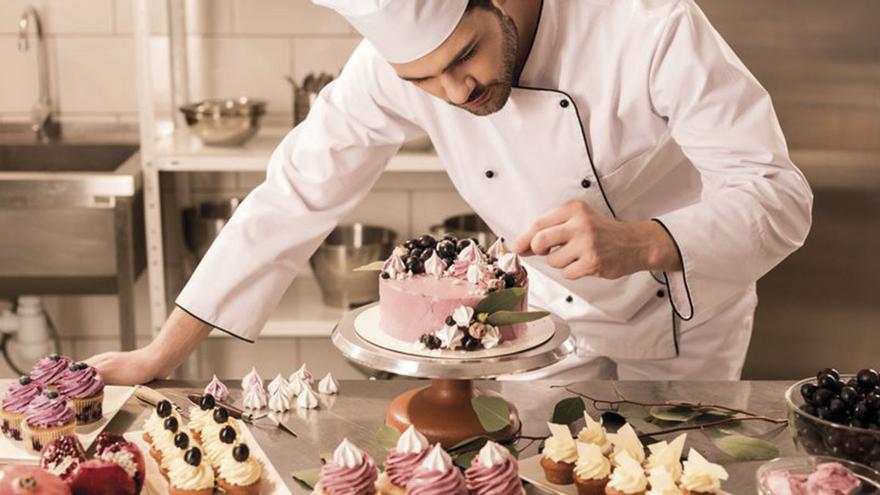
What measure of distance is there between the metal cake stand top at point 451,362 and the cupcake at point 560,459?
0.36 feet

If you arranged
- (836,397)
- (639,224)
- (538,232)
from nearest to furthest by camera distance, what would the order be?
(836,397) → (538,232) → (639,224)

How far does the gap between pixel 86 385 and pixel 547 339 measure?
710 millimetres

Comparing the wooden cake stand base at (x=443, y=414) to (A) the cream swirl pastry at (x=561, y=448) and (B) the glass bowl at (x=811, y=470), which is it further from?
(B) the glass bowl at (x=811, y=470)

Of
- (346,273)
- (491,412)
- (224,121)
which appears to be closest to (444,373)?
(491,412)

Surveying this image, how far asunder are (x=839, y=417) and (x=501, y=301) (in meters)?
0.49

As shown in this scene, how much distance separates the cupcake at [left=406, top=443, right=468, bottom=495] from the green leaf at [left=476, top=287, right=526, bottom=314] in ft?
0.92

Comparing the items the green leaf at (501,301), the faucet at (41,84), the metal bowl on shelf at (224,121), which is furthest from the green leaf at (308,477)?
the faucet at (41,84)

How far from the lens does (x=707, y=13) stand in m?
3.07

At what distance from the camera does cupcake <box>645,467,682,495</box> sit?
1474mm

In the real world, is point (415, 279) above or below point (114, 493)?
above

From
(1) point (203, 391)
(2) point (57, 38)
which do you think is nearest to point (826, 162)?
(1) point (203, 391)

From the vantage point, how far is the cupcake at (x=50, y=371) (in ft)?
5.91

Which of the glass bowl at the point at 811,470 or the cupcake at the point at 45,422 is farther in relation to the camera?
the cupcake at the point at 45,422

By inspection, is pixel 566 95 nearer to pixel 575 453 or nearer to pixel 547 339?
pixel 547 339
